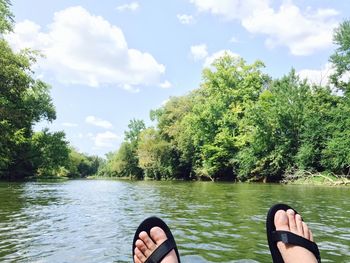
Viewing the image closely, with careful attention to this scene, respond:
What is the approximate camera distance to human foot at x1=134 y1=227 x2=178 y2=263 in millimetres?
3186

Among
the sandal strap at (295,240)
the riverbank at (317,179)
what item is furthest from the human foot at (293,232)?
the riverbank at (317,179)

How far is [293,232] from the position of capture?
9.53 ft

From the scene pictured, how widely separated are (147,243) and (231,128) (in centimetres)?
2748

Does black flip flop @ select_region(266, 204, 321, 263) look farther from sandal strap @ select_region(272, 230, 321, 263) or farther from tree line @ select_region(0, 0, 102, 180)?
tree line @ select_region(0, 0, 102, 180)

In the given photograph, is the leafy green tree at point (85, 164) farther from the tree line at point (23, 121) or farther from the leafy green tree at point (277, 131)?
the leafy green tree at point (277, 131)

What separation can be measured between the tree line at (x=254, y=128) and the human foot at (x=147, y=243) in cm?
1857

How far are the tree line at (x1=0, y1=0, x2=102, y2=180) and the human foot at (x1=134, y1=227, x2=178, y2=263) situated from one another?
46.8 ft

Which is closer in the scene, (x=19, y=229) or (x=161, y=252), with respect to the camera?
(x=161, y=252)

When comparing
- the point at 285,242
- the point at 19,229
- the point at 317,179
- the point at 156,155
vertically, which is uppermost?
the point at 156,155

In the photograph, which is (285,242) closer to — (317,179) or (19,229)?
(19,229)

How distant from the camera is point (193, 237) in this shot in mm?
4824

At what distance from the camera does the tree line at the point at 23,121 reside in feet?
52.5

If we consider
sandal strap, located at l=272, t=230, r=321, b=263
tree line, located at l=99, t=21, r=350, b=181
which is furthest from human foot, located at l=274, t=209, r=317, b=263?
tree line, located at l=99, t=21, r=350, b=181

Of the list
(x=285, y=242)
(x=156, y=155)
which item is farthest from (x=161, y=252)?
(x=156, y=155)
